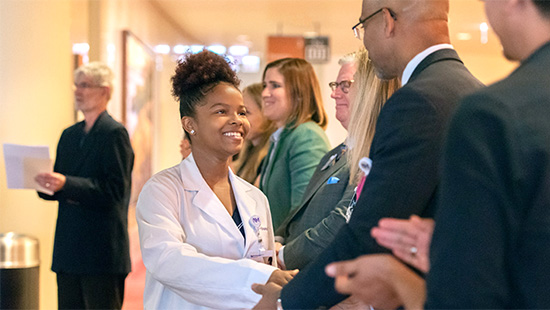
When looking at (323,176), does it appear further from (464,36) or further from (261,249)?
(464,36)

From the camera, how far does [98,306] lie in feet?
12.0

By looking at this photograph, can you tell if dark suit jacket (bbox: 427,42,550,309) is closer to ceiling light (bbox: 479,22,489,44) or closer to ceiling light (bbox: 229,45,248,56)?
ceiling light (bbox: 479,22,489,44)

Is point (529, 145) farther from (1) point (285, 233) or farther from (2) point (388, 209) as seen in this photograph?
(1) point (285, 233)

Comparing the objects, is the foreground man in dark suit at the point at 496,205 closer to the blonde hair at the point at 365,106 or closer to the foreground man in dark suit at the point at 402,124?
the foreground man in dark suit at the point at 402,124

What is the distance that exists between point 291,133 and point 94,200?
1170mm

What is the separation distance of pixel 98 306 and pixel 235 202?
1774mm

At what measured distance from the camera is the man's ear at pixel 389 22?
1.60 meters

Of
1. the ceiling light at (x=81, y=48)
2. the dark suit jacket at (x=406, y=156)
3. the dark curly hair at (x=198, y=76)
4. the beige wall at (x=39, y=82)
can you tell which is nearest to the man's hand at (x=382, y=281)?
the dark suit jacket at (x=406, y=156)

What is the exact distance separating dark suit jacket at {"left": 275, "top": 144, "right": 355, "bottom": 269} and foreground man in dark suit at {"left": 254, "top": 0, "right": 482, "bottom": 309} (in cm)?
78

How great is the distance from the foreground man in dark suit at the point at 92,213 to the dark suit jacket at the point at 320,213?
1.34m

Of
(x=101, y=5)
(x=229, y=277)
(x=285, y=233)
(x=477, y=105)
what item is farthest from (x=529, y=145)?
(x=101, y=5)

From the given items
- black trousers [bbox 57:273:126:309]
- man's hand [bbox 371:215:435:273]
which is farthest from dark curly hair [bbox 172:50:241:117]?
black trousers [bbox 57:273:126:309]

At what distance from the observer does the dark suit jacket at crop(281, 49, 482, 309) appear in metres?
1.41

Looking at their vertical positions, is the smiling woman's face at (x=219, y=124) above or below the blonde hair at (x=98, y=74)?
below
